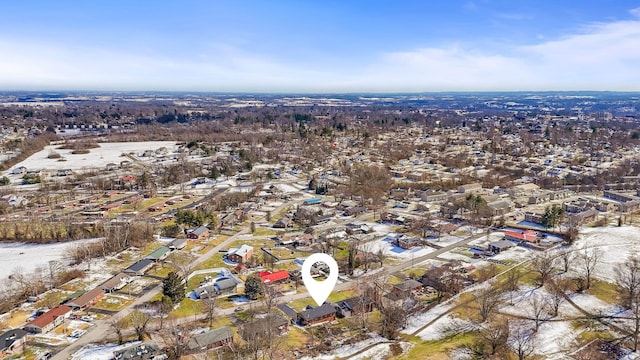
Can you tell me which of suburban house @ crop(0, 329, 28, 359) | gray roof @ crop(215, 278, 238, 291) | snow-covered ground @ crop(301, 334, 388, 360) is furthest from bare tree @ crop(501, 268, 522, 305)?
suburban house @ crop(0, 329, 28, 359)

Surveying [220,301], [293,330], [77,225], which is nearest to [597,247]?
[293,330]

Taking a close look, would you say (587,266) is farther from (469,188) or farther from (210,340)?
(469,188)

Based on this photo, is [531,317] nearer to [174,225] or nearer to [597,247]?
[597,247]

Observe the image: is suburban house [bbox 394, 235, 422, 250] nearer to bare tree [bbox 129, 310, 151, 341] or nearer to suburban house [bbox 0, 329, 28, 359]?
bare tree [bbox 129, 310, 151, 341]

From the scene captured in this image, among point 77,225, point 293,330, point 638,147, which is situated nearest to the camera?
point 293,330

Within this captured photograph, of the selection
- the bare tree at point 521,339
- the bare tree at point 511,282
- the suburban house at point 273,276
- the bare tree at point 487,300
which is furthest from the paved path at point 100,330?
the bare tree at point 511,282
